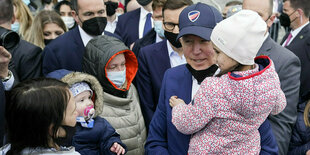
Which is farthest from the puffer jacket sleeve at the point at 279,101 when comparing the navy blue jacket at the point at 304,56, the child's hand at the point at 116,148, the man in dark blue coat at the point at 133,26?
the man in dark blue coat at the point at 133,26

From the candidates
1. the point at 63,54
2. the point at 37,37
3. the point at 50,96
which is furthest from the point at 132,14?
the point at 50,96

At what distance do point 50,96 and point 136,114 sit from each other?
1.36 m

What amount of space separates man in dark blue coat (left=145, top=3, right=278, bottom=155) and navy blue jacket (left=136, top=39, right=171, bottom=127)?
84 centimetres

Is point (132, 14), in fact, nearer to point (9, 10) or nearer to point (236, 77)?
point (9, 10)

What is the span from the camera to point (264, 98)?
2123 millimetres

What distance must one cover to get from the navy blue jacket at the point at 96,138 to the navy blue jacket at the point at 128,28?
2.39 meters

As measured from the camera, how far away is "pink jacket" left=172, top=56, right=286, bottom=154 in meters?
2.11

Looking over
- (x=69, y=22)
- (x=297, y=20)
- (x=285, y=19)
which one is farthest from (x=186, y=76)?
(x=69, y=22)

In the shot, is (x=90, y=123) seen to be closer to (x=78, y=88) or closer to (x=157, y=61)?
(x=78, y=88)

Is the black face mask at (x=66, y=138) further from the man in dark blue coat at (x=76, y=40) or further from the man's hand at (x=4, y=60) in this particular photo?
the man in dark blue coat at (x=76, y=40)

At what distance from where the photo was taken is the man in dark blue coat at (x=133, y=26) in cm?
531

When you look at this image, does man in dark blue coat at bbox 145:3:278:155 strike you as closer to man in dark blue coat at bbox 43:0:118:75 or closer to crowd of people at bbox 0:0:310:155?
crowd of people at bbox 0:0:310:155

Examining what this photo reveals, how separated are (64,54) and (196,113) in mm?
1990

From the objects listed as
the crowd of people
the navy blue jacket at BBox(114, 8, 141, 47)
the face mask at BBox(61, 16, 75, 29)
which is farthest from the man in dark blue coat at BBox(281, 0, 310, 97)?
the face mask at BBox(61, 16, 75, 29)
